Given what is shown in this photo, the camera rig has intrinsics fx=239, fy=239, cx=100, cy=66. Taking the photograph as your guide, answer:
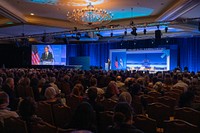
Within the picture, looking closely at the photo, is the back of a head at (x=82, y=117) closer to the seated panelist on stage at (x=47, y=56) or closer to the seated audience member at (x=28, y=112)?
the seated audience member at (x=28, y=112)

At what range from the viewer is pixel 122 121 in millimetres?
2795

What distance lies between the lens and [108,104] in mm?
5145

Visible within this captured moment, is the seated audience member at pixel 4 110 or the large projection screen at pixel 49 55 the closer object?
the seated audience member at pixel 4 110

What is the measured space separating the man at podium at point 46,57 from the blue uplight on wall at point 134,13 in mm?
10923

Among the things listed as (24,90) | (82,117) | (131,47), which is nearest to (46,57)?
(131,47)

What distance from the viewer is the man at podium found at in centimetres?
2327

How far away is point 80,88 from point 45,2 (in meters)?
5.72

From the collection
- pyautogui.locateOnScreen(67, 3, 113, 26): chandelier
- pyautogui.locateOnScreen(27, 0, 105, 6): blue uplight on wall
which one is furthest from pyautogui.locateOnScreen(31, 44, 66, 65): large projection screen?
pyautogui.locateOnScreen(27, 0, 105, 6): blue uplight on wall

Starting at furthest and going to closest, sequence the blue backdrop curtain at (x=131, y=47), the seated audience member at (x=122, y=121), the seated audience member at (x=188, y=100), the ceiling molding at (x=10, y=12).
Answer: the blue backdrop curtain at (x=131, y=47)
the ceiling molding at (x=10, y=12)
the seated audience member at (x=188, y=100)
the seated audience member at (x=122, y=121)

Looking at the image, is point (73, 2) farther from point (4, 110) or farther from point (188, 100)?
point (4, 110)

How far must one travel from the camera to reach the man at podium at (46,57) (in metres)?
23.3

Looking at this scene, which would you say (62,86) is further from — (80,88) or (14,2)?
(14,2)

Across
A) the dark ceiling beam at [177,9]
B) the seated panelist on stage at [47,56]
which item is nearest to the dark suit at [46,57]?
the seated panelist on stage at [47,56]

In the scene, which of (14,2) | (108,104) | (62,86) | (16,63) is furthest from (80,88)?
(16,63)
